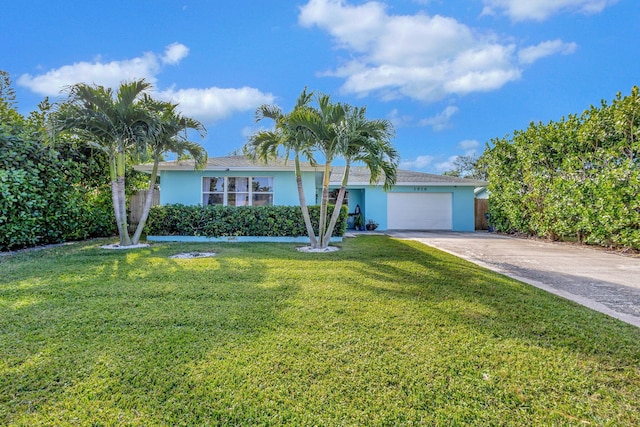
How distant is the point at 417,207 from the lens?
56.7ft

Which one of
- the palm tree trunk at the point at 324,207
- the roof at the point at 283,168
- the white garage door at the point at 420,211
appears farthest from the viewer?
the white garage door at the point at 420,211

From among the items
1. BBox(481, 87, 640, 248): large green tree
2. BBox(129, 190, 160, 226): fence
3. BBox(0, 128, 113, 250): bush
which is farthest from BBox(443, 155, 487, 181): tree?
BBox(0, 128, 113, 250): bush

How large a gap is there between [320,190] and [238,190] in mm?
5438

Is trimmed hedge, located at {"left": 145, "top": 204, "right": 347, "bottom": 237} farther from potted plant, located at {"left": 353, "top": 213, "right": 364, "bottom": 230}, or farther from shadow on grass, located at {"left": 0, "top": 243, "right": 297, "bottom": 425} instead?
potted plant, located at {"left": 353, "top": 213, "right": 364, "bottom": 230}

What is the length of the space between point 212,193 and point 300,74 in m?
7.43

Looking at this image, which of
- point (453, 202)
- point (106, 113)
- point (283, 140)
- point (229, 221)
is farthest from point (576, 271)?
point (106, 113)

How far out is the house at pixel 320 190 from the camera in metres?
12.6

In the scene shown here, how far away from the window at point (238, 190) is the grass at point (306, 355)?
7.80 meters

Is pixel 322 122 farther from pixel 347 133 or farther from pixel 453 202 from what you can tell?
pixel 453 202

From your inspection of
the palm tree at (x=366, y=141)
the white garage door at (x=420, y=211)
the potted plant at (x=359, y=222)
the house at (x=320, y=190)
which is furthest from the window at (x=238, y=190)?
the white garage door at (x=420, y=211)

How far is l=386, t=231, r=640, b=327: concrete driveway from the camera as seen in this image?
14.9 feet

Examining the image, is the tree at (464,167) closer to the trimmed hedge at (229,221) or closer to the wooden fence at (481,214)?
the wooden fence at (481,214)

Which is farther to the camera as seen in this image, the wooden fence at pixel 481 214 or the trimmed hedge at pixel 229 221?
the wooden fence at pixel 481 214

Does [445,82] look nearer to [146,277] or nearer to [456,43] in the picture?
[456,43]
